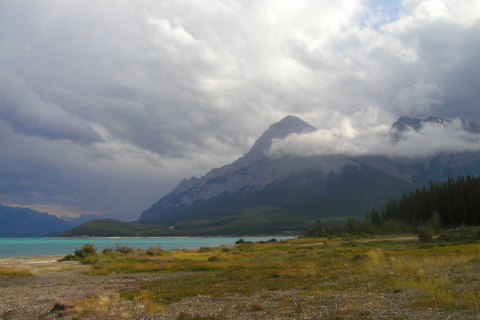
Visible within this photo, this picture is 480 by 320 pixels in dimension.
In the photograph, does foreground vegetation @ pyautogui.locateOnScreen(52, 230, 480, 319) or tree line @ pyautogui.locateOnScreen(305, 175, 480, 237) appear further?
tree line @ pyautogui.locateOnScreen(305, 175, 480, 237)

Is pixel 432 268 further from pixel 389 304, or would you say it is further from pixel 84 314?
pixel 84 314

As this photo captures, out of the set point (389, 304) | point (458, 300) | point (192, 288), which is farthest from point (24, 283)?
point (458, 300)

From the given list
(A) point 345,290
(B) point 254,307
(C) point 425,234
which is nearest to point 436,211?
(C) point 425,234

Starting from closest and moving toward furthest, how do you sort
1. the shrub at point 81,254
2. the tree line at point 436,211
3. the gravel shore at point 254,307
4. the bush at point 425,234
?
the gravel shore at point 254,307 < the shrub at point 81,254 < the bush at point 425,234 < the tree line at point 436,211

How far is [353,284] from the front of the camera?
21.7m

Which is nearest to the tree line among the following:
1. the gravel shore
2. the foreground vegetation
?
the foreground vegetation

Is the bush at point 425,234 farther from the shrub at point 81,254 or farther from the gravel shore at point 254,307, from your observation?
the shrub at point 81,254

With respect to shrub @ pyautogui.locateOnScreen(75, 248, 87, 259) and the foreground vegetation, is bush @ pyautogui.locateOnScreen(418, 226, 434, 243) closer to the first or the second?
the foreground vegetation

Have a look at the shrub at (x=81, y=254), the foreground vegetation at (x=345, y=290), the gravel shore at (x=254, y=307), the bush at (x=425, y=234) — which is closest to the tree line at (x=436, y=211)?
the bush at (x=425, y=234)

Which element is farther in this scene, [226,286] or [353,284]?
[226,286]

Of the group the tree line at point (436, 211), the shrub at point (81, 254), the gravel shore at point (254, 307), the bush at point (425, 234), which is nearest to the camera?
the gravel shore at point (254, 307)

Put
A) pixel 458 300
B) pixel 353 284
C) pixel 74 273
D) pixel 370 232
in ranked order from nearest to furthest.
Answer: pixel 458 300 < pixel 353 284 < pixel 74 273 < pixel 370 232

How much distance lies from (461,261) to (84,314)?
27.7 meters

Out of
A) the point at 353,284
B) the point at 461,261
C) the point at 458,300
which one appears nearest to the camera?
the point at 458,300
